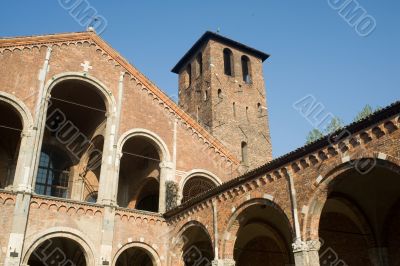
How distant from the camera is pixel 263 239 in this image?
18938mm

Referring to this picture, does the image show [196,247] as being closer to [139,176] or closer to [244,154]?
[139,176]

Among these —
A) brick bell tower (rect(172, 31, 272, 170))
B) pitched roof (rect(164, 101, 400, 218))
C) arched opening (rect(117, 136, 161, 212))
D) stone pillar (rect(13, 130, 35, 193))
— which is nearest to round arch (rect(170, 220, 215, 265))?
pitched roof (rect(164, 101, 400, 218))

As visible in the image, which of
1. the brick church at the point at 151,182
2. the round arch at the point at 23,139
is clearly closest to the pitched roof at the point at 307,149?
the brick church at the point at 151,182

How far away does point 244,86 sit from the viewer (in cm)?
3180

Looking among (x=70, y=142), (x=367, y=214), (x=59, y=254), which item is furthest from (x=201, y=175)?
(x=367, y=214)

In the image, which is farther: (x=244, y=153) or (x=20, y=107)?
(x=244, y=153)

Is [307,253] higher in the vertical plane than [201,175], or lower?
lower

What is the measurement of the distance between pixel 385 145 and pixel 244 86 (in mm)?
21832

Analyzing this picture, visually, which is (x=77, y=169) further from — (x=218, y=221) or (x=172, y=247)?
(x=218, y=221)

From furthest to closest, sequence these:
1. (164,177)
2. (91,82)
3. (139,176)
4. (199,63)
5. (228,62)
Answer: (199,63)
(228,62)
(139,176)
(164,177)
(91,82)

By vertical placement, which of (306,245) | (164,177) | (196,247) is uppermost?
(164,177)

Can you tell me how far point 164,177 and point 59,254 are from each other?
657 cm

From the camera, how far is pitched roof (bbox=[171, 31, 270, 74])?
31.9m

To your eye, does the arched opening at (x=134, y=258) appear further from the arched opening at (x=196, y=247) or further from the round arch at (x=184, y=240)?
the round arch at (x=184, y=240)
